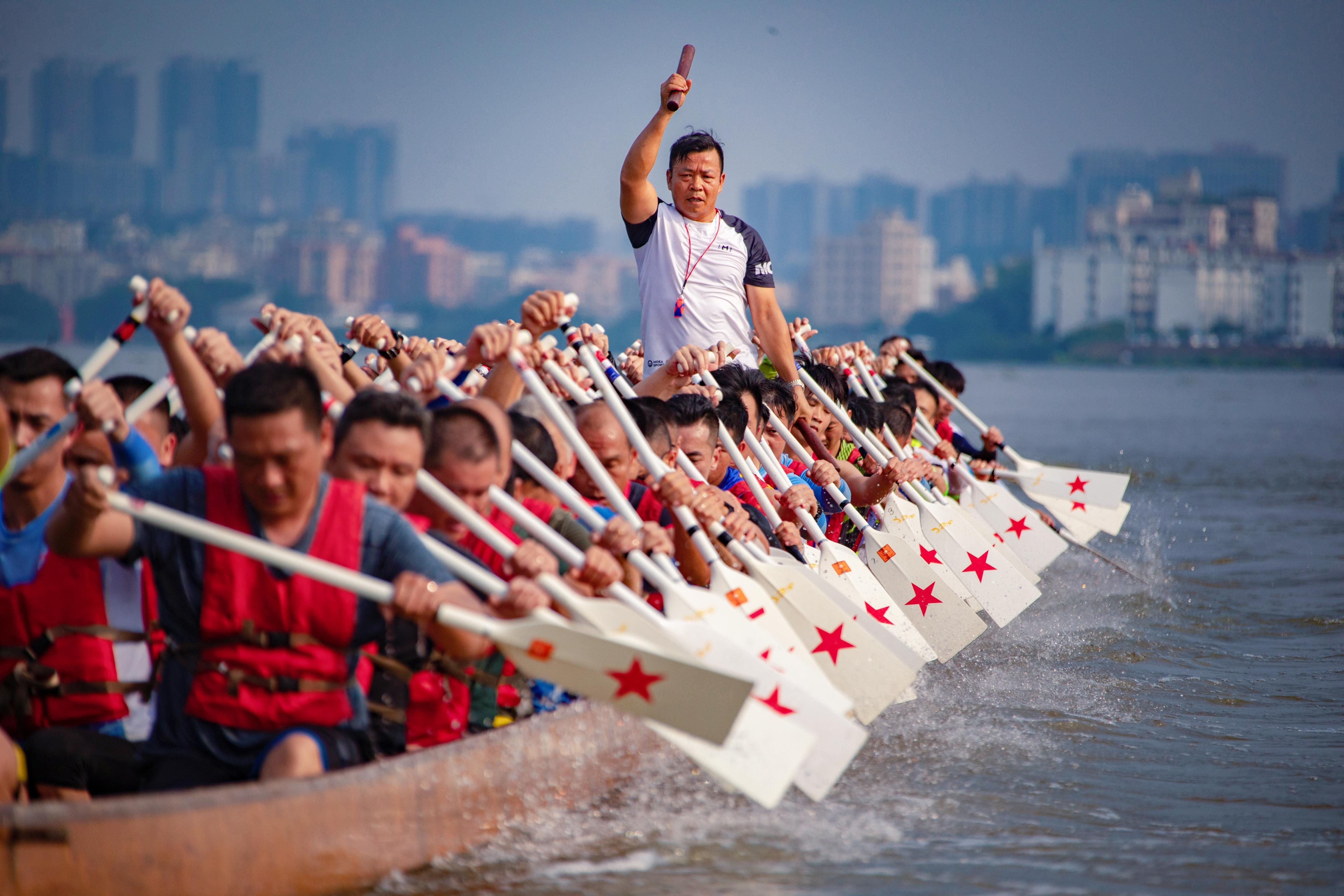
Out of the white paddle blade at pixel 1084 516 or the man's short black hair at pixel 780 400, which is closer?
the man's short black hair at pixel 780 400

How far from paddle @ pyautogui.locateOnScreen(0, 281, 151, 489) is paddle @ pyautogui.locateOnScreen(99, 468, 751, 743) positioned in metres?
0.35

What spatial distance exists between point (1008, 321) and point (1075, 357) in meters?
17.6

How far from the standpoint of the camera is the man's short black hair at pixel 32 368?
3.55m

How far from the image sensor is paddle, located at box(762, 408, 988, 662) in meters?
5.45

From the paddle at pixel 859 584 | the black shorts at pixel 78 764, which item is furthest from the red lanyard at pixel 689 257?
the black shorts at pixel 78 764

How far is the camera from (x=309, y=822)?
116 inches

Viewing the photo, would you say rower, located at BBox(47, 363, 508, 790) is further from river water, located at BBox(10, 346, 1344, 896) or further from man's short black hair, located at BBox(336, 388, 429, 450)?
river water, located at BBox(10, 346, 1344, 896)

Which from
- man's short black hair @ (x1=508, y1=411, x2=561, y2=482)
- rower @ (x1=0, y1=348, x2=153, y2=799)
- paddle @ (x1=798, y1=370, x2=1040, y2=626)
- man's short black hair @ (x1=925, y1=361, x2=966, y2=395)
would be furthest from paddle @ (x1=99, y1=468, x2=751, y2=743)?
man's short black hair @ (x1=925, y1=361, x2=966, y2=395)

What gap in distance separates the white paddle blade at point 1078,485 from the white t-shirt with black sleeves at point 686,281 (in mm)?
3156

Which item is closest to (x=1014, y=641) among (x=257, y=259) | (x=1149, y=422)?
(x=1149, y=422)

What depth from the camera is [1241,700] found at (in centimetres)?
619

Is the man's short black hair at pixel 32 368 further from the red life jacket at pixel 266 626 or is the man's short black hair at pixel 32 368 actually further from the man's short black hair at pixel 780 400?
the man's short black hair at pixel 780 400

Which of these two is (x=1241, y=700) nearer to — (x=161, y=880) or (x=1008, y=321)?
(x=161, y=880)

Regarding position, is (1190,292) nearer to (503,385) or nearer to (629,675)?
(503,385)
